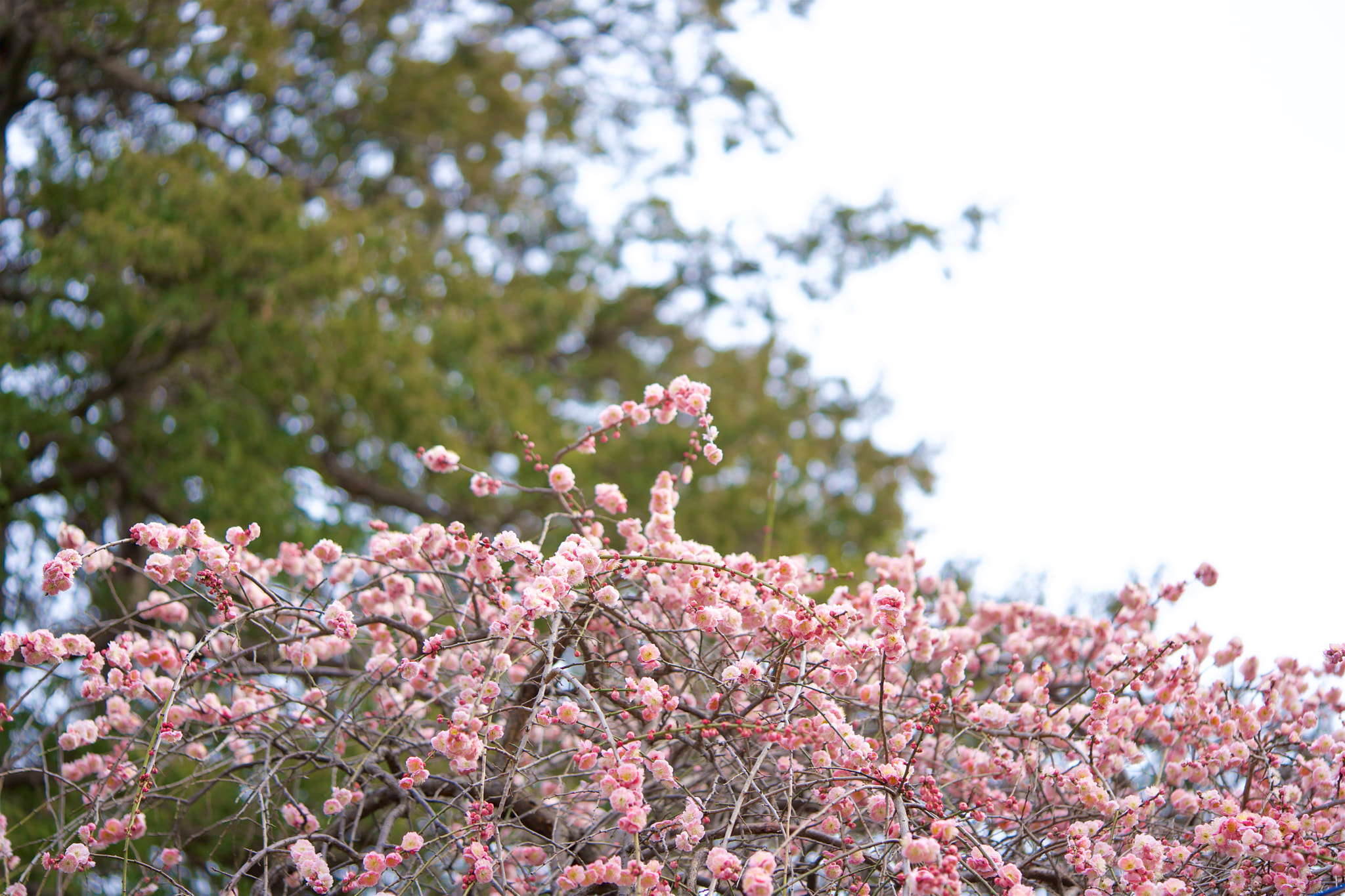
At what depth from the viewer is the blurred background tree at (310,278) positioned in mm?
4762

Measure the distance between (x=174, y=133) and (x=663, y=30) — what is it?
3.37 meters

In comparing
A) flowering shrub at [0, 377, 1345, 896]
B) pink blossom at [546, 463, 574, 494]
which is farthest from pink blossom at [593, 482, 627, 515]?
pink blossom at [546, 463, 574, 494]

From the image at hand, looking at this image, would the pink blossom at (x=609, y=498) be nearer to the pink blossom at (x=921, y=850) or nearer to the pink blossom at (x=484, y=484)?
the pink blossom at (x=484, y=484)

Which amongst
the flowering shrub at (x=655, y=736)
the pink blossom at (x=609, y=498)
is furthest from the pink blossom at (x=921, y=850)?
the pink blossom at (x=609, y=498)

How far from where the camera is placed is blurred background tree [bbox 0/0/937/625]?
476cm

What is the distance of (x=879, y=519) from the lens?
8.30 meters

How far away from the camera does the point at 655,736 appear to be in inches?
72.0

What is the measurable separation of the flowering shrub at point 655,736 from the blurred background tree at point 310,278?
2.57 meters

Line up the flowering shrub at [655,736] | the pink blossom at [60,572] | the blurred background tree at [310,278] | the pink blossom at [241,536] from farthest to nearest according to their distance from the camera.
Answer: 1. the blurred background tree at [310,278]
2. the pink blossom at [241,536]
3. the pink blossom at [60,572]
4. the flowering shrub at [655,736]

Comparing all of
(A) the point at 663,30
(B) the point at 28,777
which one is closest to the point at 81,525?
(B) the point at 28,777

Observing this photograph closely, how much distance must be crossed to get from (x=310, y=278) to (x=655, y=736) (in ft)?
11.7

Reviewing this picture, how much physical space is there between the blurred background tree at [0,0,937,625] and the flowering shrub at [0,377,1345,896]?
2569 millimetres

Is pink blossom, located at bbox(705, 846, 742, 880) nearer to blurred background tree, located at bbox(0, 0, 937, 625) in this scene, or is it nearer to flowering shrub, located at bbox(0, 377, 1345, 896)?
flowering shrub, located at bbox(0, 377, 1345, 896)

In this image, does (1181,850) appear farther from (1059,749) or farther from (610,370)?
(610,370)
